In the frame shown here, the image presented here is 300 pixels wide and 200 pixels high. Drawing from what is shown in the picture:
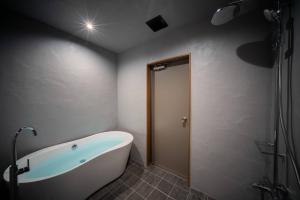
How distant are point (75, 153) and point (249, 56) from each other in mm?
2870

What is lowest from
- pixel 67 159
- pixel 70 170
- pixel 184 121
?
pixel 67 159

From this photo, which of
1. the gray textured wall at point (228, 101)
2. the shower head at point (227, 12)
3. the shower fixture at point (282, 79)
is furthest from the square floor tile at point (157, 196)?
the shower head at point (227, 12)

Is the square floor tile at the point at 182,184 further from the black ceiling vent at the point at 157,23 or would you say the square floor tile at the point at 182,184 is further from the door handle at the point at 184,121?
the black ceiling vent at the point at 157,23

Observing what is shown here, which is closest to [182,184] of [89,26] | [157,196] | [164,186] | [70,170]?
[164,186]

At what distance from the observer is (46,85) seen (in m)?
1.45

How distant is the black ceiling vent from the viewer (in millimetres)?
1354

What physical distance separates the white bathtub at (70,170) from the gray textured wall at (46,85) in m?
0.19

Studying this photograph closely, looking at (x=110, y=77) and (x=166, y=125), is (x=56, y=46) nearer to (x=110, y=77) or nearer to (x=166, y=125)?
(x=110, y=77)

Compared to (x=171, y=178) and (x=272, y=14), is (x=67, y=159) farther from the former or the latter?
(x=272, y=14)

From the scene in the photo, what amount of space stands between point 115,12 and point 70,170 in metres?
1.98

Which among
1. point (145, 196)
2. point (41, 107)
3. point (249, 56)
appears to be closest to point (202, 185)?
point (145, 196)

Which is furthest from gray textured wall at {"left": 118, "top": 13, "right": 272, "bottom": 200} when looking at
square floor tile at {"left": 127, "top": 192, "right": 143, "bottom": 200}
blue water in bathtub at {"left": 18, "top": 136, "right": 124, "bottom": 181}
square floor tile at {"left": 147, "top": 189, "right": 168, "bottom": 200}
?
blue water in bathtub at {"left": 18, "top": 136, "right": 124, "bottom": 181}

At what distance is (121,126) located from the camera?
2.32 meters

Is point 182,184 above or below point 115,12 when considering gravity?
below
